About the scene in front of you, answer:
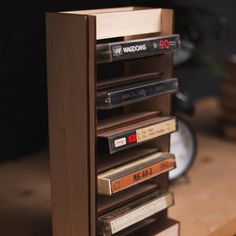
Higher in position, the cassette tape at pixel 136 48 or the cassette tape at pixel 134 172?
the cassette tape at pixel 136 48

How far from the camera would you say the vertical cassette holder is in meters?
0.90

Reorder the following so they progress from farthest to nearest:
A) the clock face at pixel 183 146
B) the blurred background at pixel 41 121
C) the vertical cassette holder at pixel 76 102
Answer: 1. the clock face at pixel 183 146
2. the blurred background at pixel 41 121
3. the vertical cassette holder at pixel 76 102

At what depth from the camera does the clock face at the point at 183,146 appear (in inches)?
56.5

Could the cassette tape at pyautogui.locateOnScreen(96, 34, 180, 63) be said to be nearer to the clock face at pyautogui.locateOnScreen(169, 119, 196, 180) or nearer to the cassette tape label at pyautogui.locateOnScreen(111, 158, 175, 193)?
the cassette tape label at pyautogui.locateOnScreen(111, 158, 175, 193)

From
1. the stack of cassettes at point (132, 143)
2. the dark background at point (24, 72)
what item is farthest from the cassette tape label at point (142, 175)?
the dark background at point (24, 72)

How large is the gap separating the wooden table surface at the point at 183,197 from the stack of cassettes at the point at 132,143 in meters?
0.13

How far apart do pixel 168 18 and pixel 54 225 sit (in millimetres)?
445

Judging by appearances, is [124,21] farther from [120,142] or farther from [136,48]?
[120,142]

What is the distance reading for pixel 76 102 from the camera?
3.05ft

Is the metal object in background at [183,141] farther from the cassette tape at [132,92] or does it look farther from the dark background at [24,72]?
the cassette tape at [132,92]

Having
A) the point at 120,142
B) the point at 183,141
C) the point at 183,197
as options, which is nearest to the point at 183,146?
the point at 183,141

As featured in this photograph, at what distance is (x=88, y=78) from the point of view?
91cm

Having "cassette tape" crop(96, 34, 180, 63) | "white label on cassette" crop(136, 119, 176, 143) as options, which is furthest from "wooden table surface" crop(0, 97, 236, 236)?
"cassette tape" crop(96, 34, 180, 63)

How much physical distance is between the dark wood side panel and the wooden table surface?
180 millimetres
